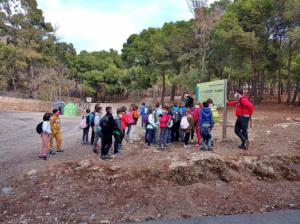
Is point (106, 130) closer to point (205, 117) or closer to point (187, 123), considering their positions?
point (187, 123)

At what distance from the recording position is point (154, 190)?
543 centimetres

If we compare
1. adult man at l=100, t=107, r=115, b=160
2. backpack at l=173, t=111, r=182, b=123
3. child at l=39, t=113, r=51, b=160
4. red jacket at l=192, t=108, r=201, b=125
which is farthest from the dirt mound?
backpack at l=173, t=111, r=182, b=123

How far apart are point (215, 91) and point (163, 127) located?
8.26 ft

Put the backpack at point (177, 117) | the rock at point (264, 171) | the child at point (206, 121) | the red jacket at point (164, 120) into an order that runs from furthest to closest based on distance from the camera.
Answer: the backpack at point (177, 117) → the red jacket at point (164, 120) → the child at point (206, 121) → the rock at point (264, 171)

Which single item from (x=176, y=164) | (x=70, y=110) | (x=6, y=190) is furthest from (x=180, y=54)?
(x=6, y=190)

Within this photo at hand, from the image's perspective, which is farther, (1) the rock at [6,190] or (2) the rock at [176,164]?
(2) the rock at [176,164]

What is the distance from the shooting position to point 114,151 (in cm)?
776

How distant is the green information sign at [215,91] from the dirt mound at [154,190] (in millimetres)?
2616

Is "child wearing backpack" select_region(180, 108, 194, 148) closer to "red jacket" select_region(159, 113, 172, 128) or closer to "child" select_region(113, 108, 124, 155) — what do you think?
"red jacket" select_region(159, 113, 172, 128)

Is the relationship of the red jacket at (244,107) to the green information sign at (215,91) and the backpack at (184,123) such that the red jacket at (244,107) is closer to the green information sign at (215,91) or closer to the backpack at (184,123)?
the green information sign at (215,91)

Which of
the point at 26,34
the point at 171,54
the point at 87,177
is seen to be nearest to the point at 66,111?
the point at 171,54

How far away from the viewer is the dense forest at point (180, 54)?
806 inches

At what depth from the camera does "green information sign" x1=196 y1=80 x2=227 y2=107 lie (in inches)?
354

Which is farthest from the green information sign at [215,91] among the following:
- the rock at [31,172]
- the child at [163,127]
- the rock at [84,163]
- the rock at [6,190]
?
the rock at [6,190]
